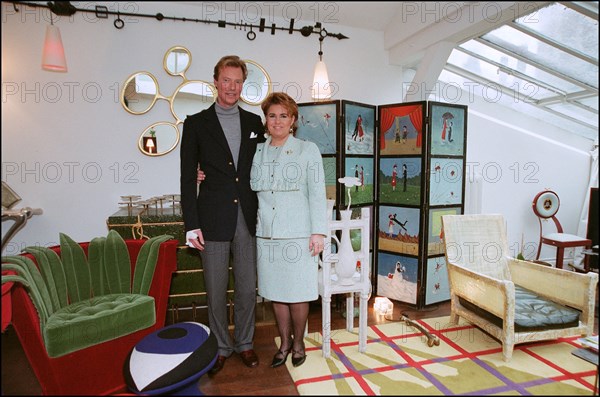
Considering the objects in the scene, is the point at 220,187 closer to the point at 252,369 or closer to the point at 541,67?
the point at 252,369

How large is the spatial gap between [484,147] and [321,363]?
139 inches

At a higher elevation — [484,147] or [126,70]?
[126,70]

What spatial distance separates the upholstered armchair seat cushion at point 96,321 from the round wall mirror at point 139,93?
1.61m

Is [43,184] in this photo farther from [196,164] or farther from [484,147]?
[484,147]

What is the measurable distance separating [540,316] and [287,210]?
1.72m

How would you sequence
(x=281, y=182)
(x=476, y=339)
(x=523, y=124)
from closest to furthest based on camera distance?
(x=281, y=182) < (x=476, y=339) < (x=523, y=124)

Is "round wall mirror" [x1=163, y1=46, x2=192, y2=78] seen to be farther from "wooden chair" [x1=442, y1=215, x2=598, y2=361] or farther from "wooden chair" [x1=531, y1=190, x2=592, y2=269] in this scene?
"wooden chair" [x1=531, y1=190, x2=592, y2=269]

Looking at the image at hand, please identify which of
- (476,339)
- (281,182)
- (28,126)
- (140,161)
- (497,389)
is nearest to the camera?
(497,389)

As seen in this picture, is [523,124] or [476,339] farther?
[523,124]

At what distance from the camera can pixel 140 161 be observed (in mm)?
3234

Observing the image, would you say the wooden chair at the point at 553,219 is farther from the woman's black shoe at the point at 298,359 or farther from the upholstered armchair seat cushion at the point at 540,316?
the woman's black shoe at the point at 298,359

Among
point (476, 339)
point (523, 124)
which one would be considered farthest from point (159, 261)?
point (523, 124)

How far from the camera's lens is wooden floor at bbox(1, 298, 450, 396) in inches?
52.3

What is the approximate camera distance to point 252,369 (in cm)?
220
